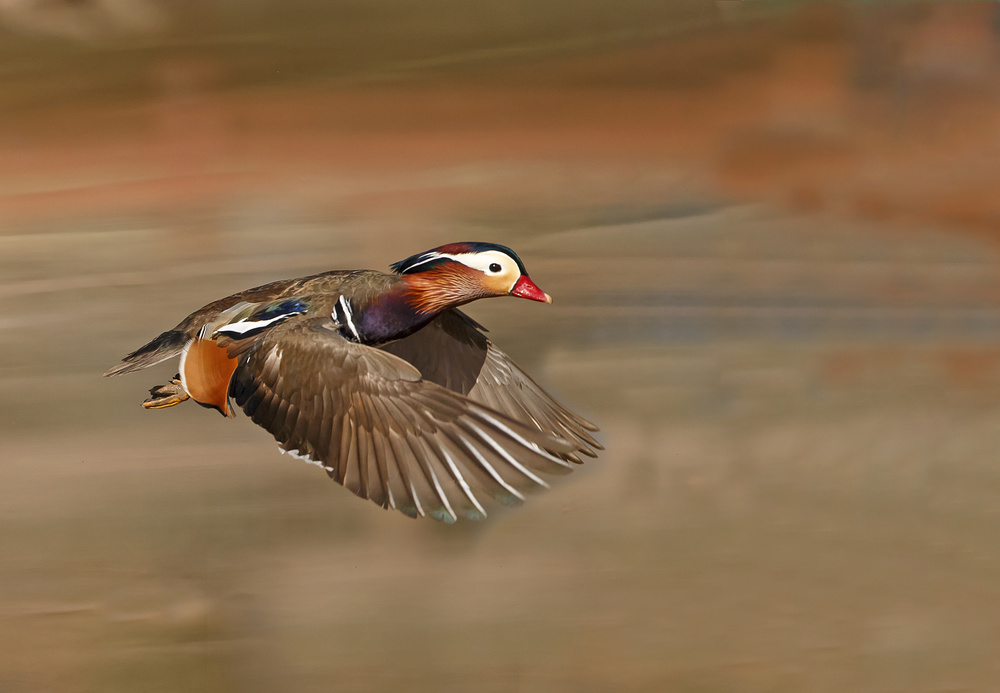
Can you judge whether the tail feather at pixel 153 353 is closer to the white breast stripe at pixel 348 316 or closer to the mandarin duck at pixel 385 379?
the mandarin duck at pixel 385 379

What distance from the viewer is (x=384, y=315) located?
2.35 ft

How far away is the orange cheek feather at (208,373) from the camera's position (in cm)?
71

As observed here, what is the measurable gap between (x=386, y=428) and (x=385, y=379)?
35mm

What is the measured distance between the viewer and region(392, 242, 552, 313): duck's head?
0.71m

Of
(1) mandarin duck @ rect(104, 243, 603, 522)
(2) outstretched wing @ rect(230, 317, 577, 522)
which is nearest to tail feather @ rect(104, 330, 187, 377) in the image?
(1) mandarin duck @ rect(104, 243, 603, 522)

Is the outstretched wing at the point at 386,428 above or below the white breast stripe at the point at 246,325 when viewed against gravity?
below

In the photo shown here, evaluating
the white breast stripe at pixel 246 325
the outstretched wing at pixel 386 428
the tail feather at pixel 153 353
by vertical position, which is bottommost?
the outstretched wing at pixel 386 428

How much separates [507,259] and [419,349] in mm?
139

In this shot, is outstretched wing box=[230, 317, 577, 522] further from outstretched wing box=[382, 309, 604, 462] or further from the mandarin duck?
outstretched wing box=[382, 309, 604, 462]

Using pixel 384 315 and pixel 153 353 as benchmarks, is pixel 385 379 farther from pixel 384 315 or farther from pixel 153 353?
pixel 153 353

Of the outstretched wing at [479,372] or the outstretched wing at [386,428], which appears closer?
the outstretched wing at [386,428]

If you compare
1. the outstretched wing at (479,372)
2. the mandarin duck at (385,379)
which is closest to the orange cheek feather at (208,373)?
the mandarin duck at (385,379)

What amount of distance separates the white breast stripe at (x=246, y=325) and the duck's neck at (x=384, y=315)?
4 centimetres

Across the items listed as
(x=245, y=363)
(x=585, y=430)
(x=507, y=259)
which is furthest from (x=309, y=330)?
(x=585, y=430)
